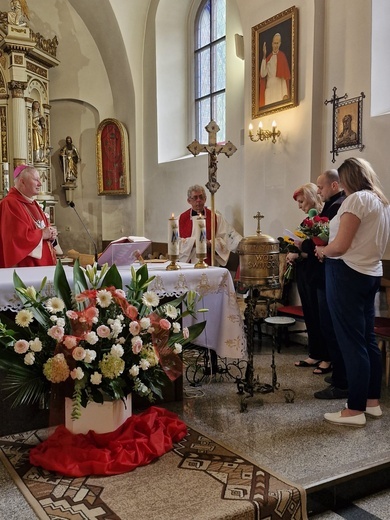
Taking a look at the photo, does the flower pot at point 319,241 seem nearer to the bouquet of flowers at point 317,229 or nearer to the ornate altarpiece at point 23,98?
the bouquet of flowers at point 317,229

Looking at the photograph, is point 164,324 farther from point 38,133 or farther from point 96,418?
point 38,133

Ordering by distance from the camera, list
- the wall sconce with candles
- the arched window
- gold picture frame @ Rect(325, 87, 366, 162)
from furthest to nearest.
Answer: the arched window → the wall sconce with candles → gold picture frame @ Rect(325, 87, 366, 162)

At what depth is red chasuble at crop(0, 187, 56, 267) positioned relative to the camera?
453cm

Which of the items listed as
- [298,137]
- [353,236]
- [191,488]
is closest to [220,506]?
[191,488]

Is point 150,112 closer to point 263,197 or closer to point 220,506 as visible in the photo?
point 263,197

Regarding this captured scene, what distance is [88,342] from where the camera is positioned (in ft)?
9.68

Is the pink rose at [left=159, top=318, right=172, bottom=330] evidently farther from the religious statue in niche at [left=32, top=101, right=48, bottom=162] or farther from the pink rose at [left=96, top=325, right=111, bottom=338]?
the religious statue in niche at [left=32, top=101, right=48, bottom=162]

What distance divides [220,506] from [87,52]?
31.1 ft

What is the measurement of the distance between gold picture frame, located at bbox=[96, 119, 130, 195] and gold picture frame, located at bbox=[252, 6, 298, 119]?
3.76 meters

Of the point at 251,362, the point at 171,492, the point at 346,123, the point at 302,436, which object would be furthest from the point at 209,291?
the point at 346,123

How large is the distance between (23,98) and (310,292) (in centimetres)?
644

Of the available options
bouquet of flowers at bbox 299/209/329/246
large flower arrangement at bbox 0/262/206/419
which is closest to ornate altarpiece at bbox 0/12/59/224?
bouquet of flowers at bbox 299/209/329/246

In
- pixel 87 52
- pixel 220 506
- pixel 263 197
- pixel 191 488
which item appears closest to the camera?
pixel 220 506

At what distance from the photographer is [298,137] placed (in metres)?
6.11
